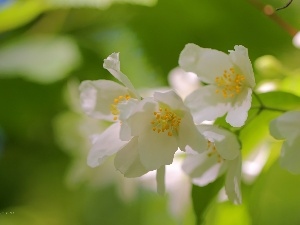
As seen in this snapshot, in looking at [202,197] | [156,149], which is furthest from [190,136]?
[202,197]

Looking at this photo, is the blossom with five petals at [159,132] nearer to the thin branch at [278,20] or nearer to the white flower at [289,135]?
the white flower at [289,135]

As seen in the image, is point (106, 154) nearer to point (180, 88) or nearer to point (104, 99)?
point (104, 99)

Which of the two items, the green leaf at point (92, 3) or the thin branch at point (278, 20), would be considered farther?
the green leaf at point (92, 3)

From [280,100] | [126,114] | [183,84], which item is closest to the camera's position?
[126,114]

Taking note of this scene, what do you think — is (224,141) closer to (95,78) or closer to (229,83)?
(229,83)

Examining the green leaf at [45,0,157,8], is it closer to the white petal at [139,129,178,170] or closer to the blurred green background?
the blurred green background

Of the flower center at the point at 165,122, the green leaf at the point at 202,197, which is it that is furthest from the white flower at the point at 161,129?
the green leaf at the point at 202,197

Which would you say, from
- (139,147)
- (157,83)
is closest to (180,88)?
(157,83)
